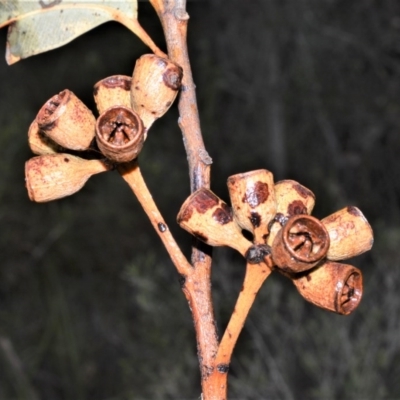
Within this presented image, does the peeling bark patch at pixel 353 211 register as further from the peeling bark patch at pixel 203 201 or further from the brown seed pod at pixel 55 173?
the brown seed pod at pixel 55 173

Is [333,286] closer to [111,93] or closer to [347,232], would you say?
[347,232]

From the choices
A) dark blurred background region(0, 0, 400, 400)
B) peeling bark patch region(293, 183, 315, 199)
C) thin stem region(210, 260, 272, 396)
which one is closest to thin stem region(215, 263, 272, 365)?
thin stem region(210, 260, 272, 396)

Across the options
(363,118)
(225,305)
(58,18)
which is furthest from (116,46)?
(58,18)

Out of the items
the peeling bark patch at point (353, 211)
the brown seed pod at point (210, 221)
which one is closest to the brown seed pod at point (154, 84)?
the brown seed pod at point (210, 221)

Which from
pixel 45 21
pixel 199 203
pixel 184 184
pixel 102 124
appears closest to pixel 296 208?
pixel 199 203

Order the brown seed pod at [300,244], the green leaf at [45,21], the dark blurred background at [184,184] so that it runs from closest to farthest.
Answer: the brown seed pod at [300,244]
the green leaf at [45,21]
the dark blurred background at [184,184]

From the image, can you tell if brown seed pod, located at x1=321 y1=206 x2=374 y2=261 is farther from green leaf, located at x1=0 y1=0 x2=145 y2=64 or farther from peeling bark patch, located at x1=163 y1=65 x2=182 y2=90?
green leaf, located at x1=0 y1=0 x2=145 y2=64
